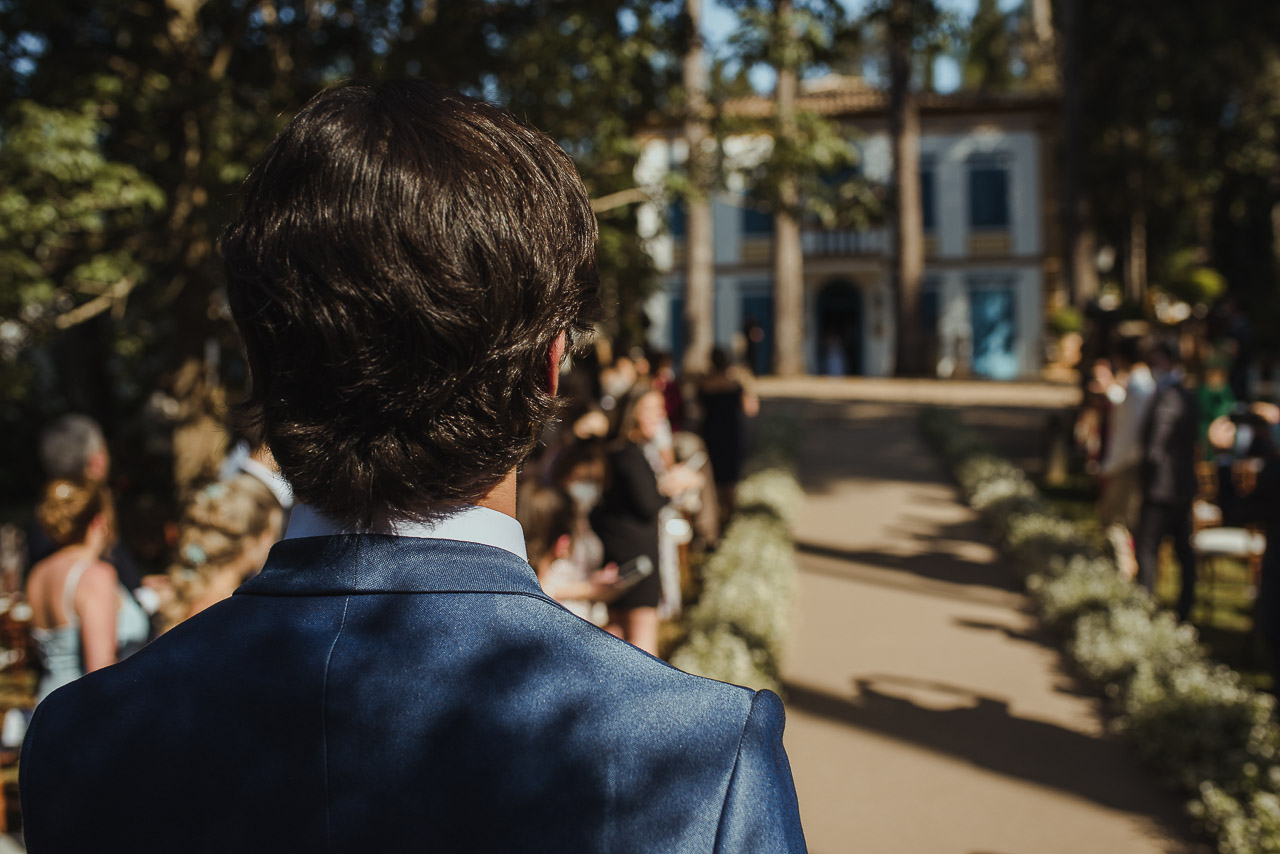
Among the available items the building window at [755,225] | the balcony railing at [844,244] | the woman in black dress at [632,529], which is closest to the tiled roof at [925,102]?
the building window at [755,225]

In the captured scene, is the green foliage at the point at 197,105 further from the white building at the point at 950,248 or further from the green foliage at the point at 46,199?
the white building at the point at 950,248

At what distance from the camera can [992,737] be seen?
5332 mm

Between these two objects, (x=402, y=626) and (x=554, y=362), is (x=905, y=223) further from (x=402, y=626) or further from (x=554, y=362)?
(x=402, y=626)

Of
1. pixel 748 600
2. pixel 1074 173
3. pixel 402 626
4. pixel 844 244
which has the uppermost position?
pixel 1074 173

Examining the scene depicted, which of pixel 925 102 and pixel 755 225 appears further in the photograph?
pixel 755 225

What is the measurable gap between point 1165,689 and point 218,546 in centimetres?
442

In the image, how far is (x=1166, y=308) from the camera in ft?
93.2

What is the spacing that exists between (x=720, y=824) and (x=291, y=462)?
518mm

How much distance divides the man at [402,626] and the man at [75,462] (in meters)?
3.88

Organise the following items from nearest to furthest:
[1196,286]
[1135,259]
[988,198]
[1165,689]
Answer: [1165,689], [988,198], [1196,286], [1135,259]

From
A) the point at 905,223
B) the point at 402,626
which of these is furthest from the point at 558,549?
the point at 905,223

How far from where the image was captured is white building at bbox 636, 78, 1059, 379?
93.2ft

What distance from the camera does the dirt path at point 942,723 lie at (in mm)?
4414

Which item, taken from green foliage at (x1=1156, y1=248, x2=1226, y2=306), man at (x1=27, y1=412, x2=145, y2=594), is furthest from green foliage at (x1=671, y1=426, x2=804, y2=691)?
green foliage at (x1=1156, y1=248, x2=1226, y2=306)
